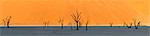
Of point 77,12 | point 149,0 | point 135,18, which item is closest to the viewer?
point 149,0

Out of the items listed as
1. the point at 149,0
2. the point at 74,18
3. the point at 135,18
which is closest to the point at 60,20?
the point at 135,18

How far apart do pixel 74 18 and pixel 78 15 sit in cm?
182

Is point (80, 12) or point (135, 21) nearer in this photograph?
point (80, 12)

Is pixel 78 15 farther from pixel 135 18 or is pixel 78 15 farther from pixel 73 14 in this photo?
pixel 135 18

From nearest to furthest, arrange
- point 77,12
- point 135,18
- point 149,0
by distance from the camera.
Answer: point 149,0 < point 77,12 < point 135,18

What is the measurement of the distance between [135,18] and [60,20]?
13203 millimetres

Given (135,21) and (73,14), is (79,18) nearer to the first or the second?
(73,14)

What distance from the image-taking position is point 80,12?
63906 millimetres

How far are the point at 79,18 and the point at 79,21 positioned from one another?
0.45 m

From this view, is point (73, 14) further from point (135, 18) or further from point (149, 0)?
point (149, 0)

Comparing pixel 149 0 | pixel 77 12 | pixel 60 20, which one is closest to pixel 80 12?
pixel 77 12

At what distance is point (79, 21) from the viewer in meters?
65.2

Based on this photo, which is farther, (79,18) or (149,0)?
(79,18)

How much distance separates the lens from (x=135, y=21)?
8669cm
